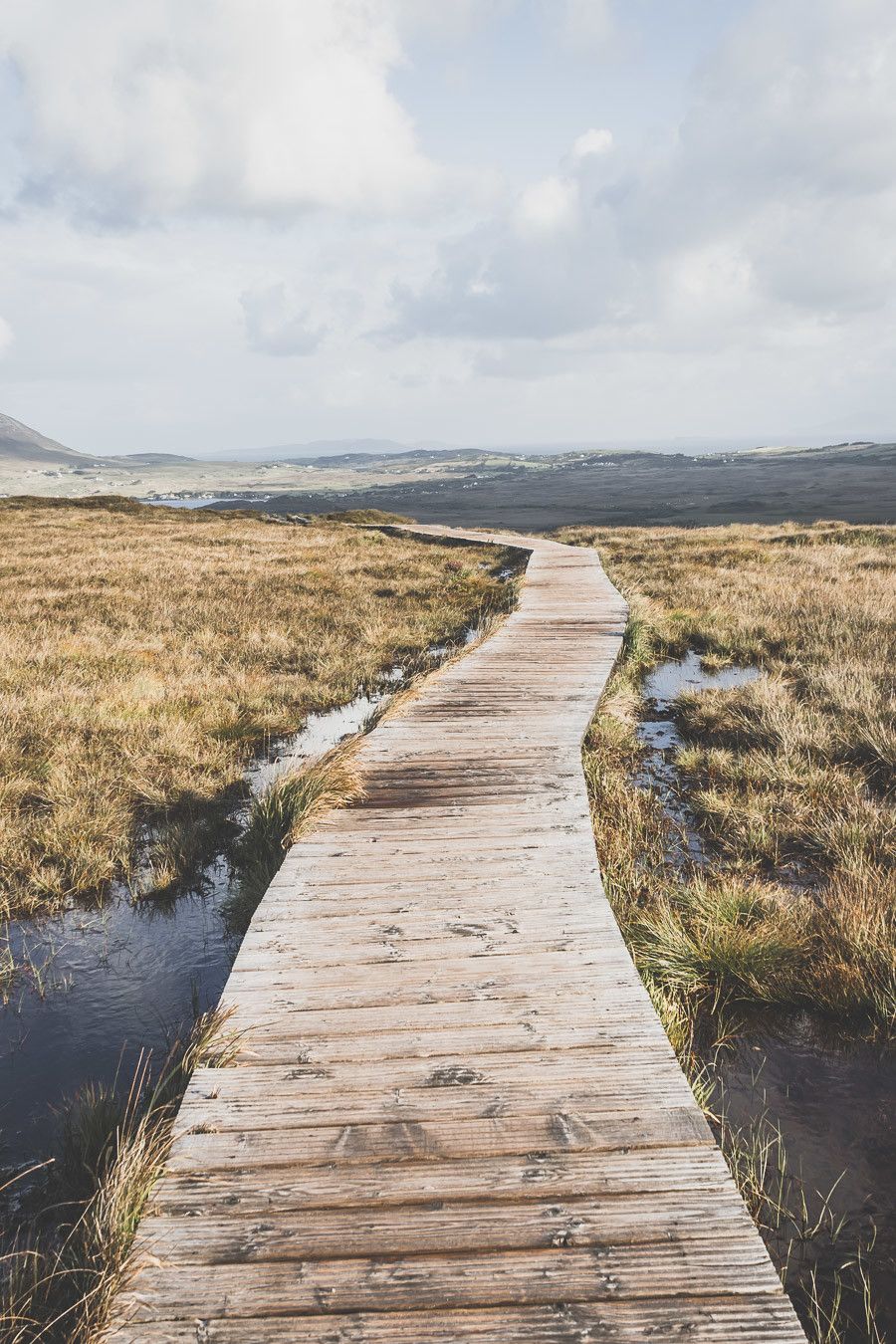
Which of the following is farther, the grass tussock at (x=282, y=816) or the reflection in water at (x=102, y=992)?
the grass tussock at (x=282, y=816)

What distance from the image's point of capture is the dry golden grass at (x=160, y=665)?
585 centimetres

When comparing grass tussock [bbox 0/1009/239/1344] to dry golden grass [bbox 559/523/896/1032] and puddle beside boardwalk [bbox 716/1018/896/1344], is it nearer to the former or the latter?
puddle beside boardwalk [bbox 716/1018/896/1344]

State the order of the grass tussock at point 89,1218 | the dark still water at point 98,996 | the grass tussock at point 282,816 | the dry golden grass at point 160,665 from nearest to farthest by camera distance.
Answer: the grass tussock at point 89,1218 → the dark still water at point 98,996 → the grass tussock at point 282,816 → the dry golden grass at point 160,665

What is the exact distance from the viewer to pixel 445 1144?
236cm

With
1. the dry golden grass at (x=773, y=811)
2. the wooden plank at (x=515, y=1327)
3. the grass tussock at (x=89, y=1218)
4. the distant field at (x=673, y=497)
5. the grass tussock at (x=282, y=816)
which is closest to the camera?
the wooden plank at (x=515, y=1327)

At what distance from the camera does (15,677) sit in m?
9.75

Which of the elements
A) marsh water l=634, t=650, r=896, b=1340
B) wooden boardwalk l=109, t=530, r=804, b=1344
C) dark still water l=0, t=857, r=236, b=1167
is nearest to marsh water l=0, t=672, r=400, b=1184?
dark still water l=0, t=857, r=236, b=1167

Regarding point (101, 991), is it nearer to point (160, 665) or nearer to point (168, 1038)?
point (168, 1038)

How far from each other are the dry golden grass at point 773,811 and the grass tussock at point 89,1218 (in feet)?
8.23

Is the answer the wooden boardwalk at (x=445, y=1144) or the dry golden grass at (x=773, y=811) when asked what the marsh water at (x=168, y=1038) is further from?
the wooden boardwalk at (x=445, y=1144)

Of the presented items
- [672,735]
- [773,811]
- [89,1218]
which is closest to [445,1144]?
[89,1218]

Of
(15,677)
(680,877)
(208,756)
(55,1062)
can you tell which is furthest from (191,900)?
(15,677)

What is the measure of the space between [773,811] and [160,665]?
9.11m

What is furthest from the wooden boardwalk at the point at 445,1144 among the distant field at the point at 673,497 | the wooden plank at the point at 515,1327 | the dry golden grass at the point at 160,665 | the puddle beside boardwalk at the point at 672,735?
the distant field at the point at 673,497
